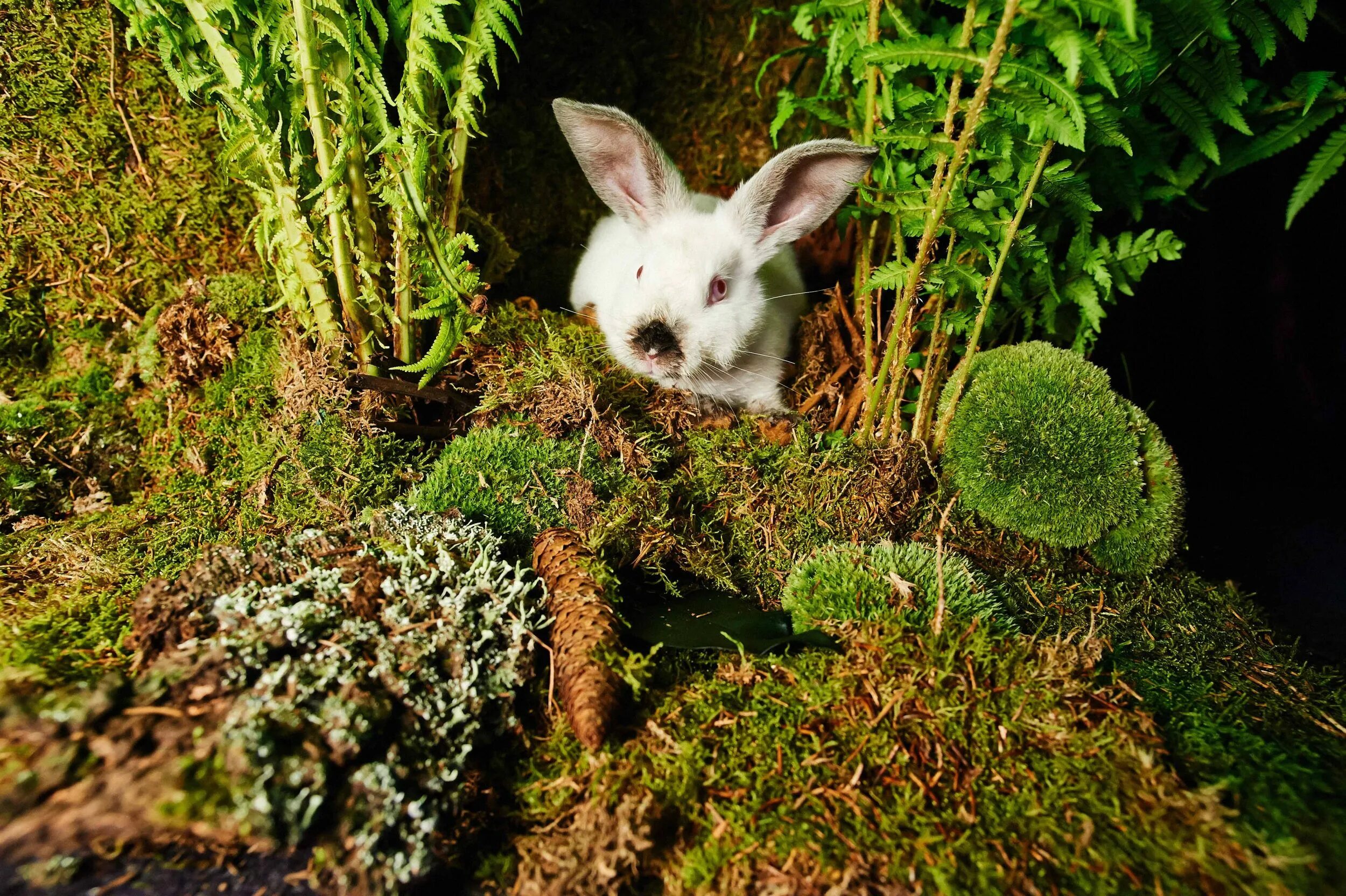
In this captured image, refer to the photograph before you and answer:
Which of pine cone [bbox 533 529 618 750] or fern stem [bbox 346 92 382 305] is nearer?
pine cone [bbox 533 529 618 750]

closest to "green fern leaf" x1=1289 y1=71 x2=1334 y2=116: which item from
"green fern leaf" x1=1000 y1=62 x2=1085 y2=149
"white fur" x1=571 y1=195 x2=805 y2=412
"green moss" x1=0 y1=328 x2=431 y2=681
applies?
"green fern leaf" x1=1000 y1=62 x2=1085 y2=149

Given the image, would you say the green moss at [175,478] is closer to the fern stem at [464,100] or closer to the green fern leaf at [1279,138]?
the fern stem at [464,100]

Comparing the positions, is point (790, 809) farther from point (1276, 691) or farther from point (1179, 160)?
point (1179, 160)

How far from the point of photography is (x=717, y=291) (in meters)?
3.24

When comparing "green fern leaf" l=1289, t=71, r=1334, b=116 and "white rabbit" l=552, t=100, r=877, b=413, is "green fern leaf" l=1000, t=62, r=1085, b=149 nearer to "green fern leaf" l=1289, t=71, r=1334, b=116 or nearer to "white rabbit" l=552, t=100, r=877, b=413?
"white rabbit" l=552, t=100, r=877, b=413

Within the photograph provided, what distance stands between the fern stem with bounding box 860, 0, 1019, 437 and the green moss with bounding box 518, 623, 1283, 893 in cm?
116

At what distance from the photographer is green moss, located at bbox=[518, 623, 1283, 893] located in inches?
64.5

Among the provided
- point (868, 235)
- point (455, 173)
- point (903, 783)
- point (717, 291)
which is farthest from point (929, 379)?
point (455, 173)

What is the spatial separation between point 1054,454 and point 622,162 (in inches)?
92.1

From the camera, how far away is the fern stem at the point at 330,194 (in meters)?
2.43

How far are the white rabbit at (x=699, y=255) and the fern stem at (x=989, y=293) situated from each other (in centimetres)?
61

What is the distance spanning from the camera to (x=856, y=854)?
1634 mm

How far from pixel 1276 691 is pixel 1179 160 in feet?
8.06

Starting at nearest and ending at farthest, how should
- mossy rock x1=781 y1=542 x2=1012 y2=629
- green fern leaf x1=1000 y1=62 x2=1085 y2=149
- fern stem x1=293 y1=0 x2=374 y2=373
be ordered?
green fern leaf x1=1000 y1=62 x2=1085 y2=149, mossy rock x1=781 y1=542 x2=1012 y2=629, fern stem x1=293 y1=0 x2=374 y2=373
